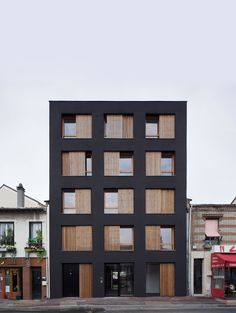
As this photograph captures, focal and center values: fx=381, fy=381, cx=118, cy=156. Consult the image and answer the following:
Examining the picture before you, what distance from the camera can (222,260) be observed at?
27.5 m

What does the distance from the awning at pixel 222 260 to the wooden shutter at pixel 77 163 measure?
39.5 ft

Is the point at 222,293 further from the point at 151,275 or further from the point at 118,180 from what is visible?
the point at 118,180

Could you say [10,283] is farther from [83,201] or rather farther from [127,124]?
[127,124]

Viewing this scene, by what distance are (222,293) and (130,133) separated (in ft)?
45.9

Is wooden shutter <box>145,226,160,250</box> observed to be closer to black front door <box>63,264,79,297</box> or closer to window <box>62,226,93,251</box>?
window <box>62,226,93,251</box>

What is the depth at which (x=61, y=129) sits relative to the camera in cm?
3075

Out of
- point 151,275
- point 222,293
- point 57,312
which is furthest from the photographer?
point 151,275

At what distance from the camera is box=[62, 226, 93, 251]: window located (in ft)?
97.8

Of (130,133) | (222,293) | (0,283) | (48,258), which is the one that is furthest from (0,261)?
(222,293)

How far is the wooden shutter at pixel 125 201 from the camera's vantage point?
1191 inches

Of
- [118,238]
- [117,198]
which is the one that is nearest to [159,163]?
[117,198]

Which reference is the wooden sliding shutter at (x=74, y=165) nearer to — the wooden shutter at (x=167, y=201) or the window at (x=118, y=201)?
the window at (x=118, y=201)

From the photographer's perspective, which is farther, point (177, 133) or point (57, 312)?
point (177, 133)

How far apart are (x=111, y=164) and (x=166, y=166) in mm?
4513
